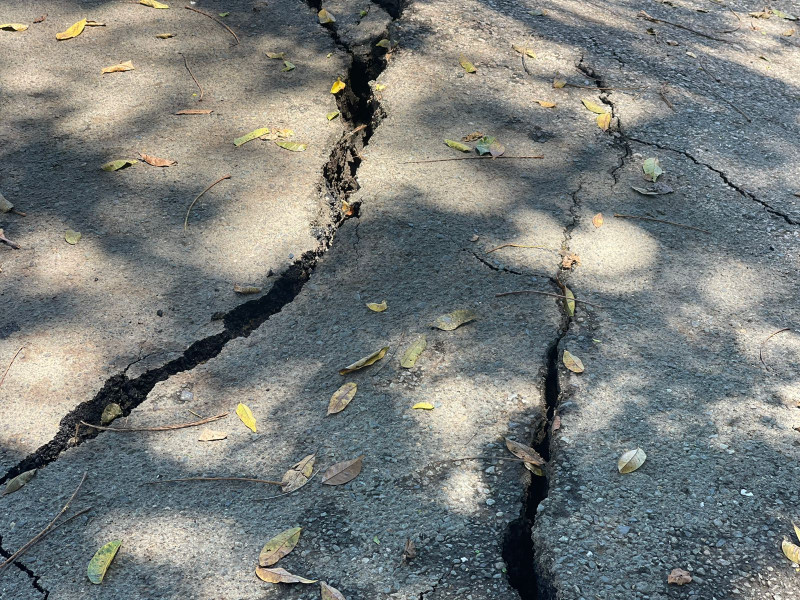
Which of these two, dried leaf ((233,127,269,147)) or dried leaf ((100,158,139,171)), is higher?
dried leaf ((233,127,269,147))

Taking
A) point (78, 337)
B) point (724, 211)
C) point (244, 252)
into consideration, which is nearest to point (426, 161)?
point (244, 252)

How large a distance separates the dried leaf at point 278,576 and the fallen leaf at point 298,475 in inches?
8.9

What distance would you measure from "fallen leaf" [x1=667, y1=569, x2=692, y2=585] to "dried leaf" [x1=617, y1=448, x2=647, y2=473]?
0.94 ft

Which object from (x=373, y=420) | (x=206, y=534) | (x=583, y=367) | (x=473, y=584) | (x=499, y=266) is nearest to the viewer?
(x=473, y=584)

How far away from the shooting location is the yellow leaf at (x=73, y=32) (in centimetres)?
353

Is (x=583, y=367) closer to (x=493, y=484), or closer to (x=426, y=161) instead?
(x=493, y=484)

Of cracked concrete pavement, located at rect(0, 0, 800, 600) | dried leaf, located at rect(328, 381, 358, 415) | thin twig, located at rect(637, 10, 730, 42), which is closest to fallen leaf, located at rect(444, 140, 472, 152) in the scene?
cracked concrete pavement, located at rect(0, 0, 800, 600)

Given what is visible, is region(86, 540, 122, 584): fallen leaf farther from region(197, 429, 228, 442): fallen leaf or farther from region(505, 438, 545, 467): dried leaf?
region(505, 438, 545, 467): dried leaf

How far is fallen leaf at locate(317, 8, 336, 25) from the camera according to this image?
373cm

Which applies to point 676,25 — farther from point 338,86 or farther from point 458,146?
point 338,86

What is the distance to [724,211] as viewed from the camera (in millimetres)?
2791

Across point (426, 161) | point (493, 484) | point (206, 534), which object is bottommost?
point (206, 534)

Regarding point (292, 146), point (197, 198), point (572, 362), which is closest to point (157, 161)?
point (197, 198)

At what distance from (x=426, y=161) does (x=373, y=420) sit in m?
1.30
